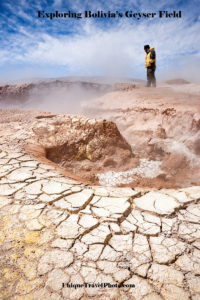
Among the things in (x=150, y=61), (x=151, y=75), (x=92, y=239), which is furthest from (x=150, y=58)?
(x=92, y=239)

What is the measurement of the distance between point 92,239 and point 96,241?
34 millimetres

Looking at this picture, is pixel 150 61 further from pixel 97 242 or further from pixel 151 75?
pixel 97 242

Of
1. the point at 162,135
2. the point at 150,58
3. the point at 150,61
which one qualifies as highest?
the point at 150,58

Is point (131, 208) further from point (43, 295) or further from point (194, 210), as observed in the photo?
point (43, 295)

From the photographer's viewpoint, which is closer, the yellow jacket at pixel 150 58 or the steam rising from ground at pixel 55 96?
the yellow jacket at pixel 150 58

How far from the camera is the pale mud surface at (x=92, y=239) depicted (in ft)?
3.31

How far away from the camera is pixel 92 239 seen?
1.30 meters

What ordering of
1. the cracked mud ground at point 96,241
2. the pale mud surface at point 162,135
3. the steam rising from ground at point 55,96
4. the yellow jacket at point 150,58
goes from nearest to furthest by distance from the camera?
the cracked mud ground at point 96,241 → the pale mud surface at point 162,135 → the yellow jacket at point 150,58 → the steam rising from ground at point 55,96

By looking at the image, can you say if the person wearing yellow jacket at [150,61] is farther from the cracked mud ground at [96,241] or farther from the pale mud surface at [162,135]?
the cracked mud ground at [96,241]

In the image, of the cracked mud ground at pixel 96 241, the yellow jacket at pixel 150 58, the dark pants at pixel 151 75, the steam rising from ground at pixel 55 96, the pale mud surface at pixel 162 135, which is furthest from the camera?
the steam rising from ground at pixel 55 96

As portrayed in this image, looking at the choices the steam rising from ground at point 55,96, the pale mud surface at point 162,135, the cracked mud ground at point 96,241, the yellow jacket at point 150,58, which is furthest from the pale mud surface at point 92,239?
the yellow jacket at point 150,58

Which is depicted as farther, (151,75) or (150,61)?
(151,75)

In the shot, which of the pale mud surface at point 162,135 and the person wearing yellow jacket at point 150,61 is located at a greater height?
the person wearing yellow jacket at point 150,61

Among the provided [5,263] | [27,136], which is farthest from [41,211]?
[27,136]
